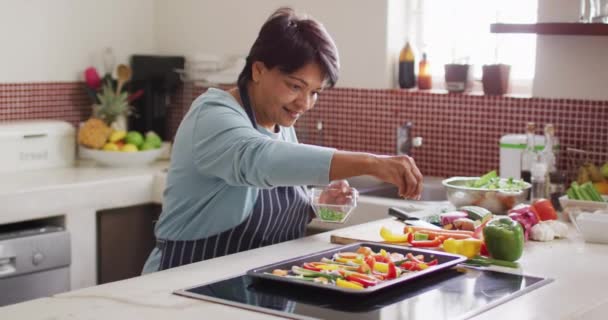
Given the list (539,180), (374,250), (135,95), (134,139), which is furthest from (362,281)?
(135,95)

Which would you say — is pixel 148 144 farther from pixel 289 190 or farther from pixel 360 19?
pixel 289 190

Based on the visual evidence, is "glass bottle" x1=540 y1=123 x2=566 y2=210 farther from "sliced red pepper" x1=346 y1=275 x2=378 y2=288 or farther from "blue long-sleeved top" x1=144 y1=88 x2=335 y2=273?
"sliced red pepper" x1=346 y1=275 x2=378 y2=288

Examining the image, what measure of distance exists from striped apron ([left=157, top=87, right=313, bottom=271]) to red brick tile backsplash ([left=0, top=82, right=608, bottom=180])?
1.34 meters

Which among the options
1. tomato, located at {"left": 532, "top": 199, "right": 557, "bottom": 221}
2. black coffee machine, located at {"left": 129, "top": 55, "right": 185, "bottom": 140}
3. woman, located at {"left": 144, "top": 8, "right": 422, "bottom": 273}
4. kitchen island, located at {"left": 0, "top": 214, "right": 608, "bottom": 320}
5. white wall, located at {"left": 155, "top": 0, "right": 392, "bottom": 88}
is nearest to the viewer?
kitchen island, located at {"left": 0, "top": 214, "right": 608, "bottom": 320}

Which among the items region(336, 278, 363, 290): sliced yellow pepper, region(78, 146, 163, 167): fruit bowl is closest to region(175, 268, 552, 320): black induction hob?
region(336, 278, 363, 290): sliced yellow pepper

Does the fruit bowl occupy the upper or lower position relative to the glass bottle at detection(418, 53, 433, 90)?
lower

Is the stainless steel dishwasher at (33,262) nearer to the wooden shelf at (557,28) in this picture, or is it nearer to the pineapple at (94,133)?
the pineapple at (94,133)

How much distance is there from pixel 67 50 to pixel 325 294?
2731 mm

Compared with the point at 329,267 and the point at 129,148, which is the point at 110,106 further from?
the point at 329,267

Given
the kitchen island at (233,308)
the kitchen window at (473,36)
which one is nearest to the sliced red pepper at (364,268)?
the kitchen island at (233,308)

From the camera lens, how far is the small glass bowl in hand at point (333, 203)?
2.54 m

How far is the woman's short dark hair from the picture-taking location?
2400mm

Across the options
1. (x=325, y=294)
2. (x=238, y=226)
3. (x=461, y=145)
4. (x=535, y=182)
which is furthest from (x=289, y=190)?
(x=461, y=145)

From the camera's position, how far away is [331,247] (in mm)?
2479
